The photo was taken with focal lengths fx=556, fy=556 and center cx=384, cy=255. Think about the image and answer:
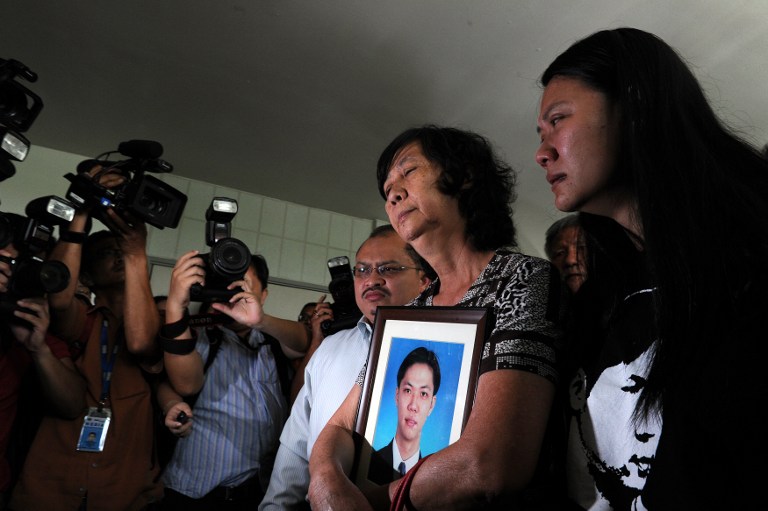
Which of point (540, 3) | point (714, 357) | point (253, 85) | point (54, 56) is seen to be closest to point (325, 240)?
point (253, 85)

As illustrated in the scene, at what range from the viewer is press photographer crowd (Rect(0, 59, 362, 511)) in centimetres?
162

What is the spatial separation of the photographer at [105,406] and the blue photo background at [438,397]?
4.08 ft

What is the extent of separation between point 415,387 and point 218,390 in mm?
1283

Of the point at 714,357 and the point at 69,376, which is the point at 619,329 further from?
the point at 69,376

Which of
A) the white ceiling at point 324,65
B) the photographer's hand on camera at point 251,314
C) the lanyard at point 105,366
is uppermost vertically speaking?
the white ceiling at point 324,65

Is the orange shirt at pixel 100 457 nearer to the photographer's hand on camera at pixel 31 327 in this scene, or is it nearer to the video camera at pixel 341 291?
the photographer's hand on camera at pixel 31 327

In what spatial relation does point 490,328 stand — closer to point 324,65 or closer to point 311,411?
point 311,411

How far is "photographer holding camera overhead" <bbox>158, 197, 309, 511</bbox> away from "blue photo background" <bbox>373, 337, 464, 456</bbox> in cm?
105

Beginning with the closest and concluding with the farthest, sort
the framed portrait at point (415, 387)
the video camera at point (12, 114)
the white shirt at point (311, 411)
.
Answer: the framed portrait at point (415, 387), the white shirt at point (311, 411), the video camera at point (12, 114)

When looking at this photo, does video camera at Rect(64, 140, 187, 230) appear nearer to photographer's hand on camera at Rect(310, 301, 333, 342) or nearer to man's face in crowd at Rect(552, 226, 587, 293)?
photographer's hand on camera at Rect(310, 301, 333, 342)

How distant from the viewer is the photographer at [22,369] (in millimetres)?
1605

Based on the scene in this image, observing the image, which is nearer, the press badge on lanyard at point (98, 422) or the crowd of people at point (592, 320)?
the crowd of people at point (592, 320)

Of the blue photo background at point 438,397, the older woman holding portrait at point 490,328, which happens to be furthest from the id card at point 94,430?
the blue photo background at point 438,397

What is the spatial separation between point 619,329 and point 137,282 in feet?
5.29
